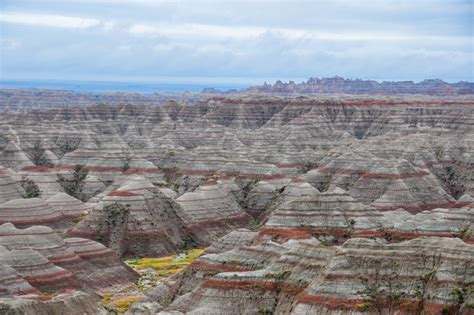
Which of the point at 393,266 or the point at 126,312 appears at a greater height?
the point at 393,266

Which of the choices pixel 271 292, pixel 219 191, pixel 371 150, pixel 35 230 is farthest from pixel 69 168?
pixel 271 292

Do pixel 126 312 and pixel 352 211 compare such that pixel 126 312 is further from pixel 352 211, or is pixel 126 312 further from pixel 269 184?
pixel 269 184

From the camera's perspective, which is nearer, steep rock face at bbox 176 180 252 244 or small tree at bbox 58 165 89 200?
steep rock face at bbox 176 180 252 244

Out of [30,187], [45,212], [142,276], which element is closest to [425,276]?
[142,276]

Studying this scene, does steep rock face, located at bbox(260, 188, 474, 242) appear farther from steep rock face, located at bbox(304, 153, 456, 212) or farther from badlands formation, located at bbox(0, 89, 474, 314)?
steep rock face, located at bbox(304, 153, 456, 212)

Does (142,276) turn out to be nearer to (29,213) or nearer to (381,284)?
(29,213)

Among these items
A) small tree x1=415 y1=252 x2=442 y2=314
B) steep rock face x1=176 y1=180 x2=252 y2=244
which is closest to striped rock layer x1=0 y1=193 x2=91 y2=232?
steep rock face x1=176 y1=180 x2=252 y2=244
